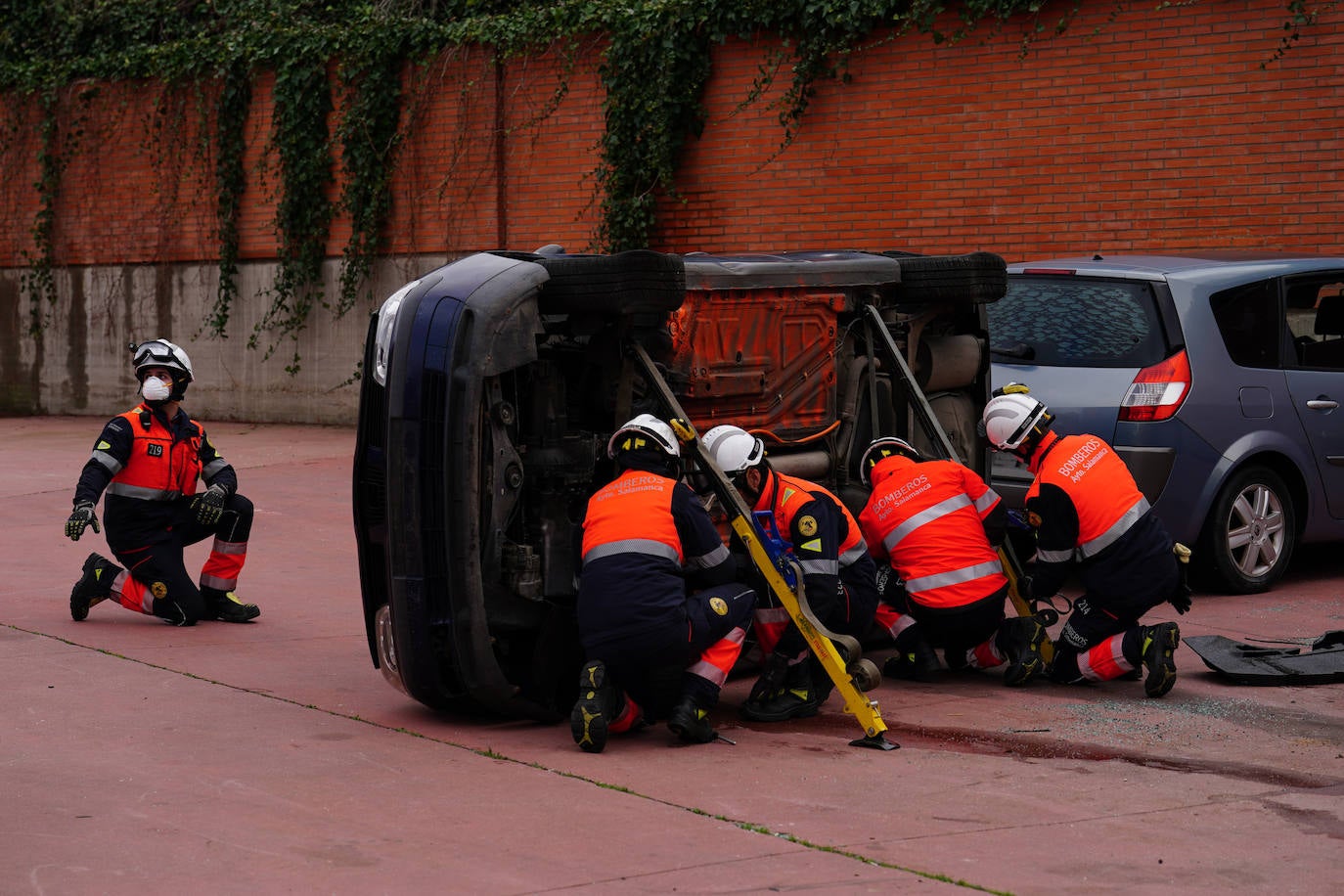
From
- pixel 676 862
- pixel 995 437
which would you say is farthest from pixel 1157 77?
pixel 676 862

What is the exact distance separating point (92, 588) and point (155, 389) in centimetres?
104

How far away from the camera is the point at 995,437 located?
7.19m

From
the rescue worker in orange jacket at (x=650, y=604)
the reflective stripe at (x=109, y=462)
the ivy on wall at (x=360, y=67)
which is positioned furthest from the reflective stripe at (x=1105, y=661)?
the ivy on wall at (x=360, y=67)

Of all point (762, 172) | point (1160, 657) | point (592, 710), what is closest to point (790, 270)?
point (1160, 657)

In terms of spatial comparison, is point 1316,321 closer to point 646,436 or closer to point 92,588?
point 646,436

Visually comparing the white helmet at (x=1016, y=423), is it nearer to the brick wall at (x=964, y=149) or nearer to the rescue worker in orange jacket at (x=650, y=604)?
the rescue worker in orange jacket at (x=650, y=604)

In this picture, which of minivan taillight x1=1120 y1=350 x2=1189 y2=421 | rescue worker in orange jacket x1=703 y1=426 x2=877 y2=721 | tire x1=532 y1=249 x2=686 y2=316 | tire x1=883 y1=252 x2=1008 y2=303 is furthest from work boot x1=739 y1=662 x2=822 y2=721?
minivan taillight x1=1120 y1=350 x2=1189 y2=421

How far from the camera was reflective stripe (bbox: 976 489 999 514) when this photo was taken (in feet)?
23.8

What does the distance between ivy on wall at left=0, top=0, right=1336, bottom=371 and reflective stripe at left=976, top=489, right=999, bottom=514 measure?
6516 mm

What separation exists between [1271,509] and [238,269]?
514 inches

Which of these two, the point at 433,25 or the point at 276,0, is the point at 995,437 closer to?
the point at 433,25

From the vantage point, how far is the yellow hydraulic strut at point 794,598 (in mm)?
6074

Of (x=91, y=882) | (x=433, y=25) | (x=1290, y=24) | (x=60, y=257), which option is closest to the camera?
(x=91, y=882)

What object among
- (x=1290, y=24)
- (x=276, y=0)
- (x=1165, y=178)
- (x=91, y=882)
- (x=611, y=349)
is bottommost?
(x=91, y=882)
